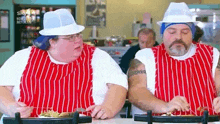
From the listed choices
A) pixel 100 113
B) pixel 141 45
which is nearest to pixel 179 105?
pixel 100 113

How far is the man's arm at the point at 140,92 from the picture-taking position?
7.50 feet

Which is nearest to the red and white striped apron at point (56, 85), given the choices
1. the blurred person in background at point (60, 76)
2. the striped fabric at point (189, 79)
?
the blurred person in background at point (60, 76)

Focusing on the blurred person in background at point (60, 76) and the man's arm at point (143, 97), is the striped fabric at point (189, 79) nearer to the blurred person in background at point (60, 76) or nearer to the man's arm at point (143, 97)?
the man's arm at point (143, 97)

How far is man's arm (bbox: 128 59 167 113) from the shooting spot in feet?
7.50

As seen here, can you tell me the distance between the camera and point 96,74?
2453mm

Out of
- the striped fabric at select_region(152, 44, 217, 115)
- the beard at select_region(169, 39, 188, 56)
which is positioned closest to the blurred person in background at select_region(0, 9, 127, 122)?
the striped fabric at select_region(152, 44, 217, 115)

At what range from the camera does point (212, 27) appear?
895cm

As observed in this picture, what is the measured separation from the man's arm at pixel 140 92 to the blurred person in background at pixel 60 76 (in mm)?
111

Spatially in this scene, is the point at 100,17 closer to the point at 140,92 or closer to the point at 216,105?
the point at 140,92

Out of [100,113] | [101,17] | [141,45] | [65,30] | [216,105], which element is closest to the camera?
[100,113]

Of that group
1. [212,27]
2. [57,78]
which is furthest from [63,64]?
[212,27]

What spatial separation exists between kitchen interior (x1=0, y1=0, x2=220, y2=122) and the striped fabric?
219 inches

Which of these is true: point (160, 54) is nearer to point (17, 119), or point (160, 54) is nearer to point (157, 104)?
point (157, 104)

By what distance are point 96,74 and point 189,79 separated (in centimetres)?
64
